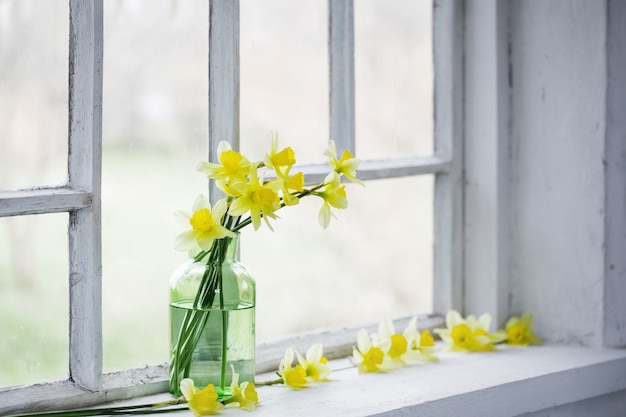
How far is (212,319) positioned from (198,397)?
0.40 feet

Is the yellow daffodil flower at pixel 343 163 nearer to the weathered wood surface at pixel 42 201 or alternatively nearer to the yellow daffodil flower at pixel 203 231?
the yellow daffodil flower at pixel 203 231

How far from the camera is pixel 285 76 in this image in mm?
1520

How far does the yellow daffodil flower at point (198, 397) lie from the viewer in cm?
121

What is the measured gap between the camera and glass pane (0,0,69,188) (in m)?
1.21

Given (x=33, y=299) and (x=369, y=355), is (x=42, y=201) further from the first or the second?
(x=369, y=355)

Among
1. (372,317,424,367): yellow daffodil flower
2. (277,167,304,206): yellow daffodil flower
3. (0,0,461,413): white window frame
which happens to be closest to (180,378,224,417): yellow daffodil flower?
(0,0,461,413): white window frame

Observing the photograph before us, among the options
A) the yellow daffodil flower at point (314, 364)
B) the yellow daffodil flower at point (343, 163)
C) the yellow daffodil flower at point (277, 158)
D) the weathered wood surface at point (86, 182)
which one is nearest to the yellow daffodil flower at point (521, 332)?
the yellow daffodil flower at point (314, 364)

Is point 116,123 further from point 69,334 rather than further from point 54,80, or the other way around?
point 69,334

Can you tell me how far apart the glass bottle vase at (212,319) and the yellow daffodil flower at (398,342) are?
287 mm

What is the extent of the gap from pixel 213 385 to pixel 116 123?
410 mm

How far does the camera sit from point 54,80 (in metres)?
1.26

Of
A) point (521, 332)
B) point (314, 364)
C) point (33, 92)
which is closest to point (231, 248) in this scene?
point (314, 364)

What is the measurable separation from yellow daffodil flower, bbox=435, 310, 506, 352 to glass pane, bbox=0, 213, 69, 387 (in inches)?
27.4

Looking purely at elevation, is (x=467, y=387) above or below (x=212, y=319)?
below
